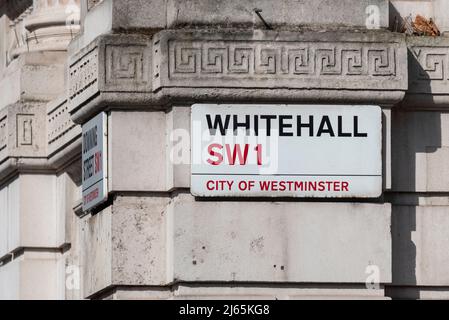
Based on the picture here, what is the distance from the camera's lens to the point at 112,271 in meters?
28.4

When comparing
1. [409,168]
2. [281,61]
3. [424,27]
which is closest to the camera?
[281,61]

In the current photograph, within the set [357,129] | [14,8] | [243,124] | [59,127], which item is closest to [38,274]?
[59,127]

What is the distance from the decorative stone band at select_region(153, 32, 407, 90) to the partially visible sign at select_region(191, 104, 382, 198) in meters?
0.25

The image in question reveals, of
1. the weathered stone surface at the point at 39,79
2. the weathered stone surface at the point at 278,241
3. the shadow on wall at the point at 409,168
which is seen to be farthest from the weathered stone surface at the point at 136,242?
the weathered stone surface at the point at 39,79

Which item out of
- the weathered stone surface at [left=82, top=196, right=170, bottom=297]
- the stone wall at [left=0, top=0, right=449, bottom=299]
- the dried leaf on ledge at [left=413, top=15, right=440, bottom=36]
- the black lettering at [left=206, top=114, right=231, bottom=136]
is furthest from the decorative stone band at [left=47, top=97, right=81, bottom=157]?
the dried leaf on ledge at [left=413, top=15, right=440, bottom=36]

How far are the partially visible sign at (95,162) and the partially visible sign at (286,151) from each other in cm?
97

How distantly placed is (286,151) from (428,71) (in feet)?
5.52

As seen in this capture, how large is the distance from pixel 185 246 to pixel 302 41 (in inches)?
88.6

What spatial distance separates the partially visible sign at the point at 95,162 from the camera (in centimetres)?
2884

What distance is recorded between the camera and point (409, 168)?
29031 millimetres

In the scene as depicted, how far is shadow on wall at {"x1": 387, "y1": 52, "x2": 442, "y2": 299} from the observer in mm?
28875

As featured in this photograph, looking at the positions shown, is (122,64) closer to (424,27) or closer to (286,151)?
(286,151)
